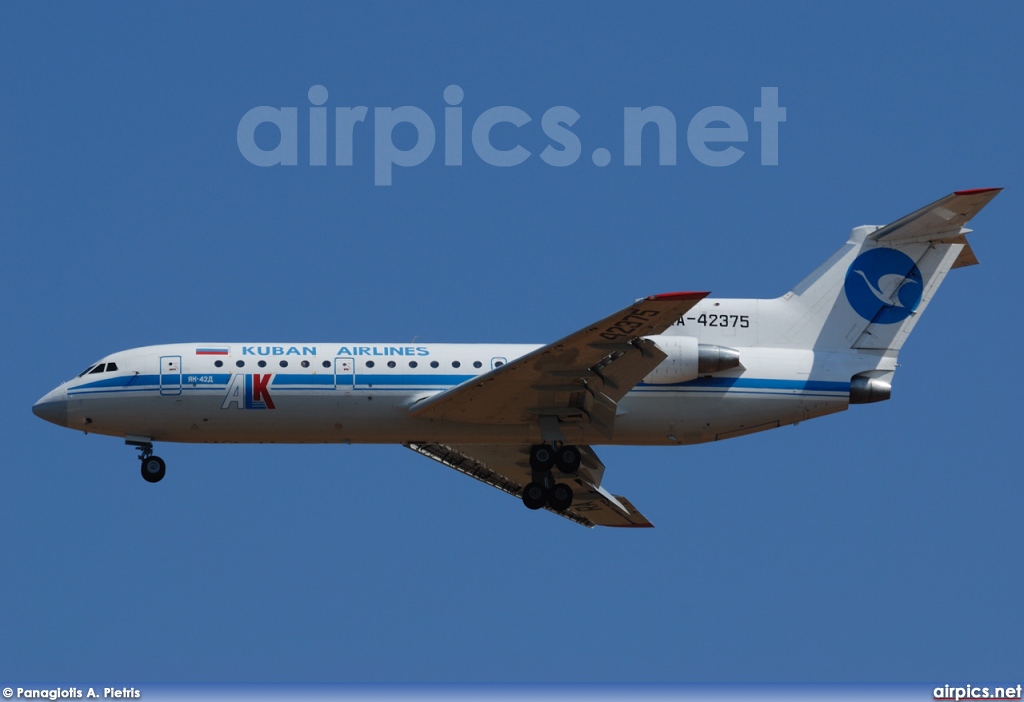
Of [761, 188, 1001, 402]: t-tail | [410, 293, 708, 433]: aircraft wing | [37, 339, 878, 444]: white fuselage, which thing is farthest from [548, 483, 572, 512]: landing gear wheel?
[761, 188, 1001, 402]: t-tail

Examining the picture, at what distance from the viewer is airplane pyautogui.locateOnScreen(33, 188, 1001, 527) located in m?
40.9

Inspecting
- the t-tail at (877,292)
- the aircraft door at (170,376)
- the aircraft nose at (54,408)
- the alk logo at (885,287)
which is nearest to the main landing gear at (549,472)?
the t-tail at (877,292)

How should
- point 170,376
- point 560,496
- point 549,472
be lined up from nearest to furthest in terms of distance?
point 170,376
point 560,496
point 549,472

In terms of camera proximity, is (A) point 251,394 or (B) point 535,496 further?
(B) point 535,496

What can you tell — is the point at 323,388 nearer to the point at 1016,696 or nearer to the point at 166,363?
the point at 166,363

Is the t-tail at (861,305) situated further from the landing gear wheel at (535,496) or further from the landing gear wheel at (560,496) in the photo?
the landing gear wheel at (535,496)

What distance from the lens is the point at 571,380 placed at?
40.1 meters

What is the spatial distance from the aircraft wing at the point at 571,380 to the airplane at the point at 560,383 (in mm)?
58

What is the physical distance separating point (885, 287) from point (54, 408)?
62.5ft

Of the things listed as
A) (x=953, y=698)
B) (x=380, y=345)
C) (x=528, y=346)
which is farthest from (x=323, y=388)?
(x=953, y=698)

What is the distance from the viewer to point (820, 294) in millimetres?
42250

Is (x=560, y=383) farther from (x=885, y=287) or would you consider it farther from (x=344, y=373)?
(x=885, y=287)

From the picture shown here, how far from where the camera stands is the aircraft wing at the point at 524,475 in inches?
1781

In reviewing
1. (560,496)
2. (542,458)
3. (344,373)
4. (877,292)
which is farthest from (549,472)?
(877,292)
